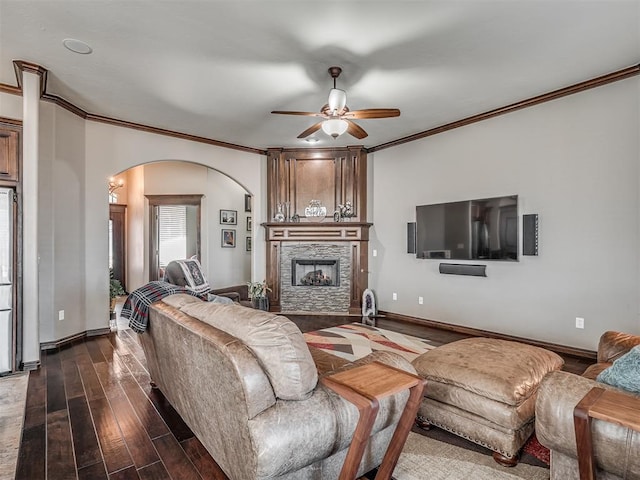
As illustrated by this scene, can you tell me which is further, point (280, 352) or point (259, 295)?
point (259, 295)

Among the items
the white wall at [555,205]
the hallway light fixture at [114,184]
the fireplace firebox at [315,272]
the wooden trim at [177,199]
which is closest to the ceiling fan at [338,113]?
the white wall at [555,205]

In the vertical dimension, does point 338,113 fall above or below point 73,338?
above

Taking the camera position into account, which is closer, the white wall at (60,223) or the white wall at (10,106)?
the white wall at (10,106)

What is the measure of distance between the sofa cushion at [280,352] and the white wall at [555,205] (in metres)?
3.64

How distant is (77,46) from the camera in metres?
3.04

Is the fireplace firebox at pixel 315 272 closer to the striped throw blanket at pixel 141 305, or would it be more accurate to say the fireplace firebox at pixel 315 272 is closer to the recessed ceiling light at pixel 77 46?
the striped throw blanket at pixel 141 305

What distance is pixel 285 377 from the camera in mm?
1475

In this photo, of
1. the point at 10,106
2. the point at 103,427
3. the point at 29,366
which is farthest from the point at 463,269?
the point at 10,106

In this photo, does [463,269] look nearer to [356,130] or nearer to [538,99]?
[538,99]

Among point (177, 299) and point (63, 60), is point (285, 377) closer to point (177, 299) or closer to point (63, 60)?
point (177, 299)

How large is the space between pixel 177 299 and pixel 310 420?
4.39 feet

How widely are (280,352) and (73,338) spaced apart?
4100 mm

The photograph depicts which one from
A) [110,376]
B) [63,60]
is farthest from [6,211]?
[110,376]

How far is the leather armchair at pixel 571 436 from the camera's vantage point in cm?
134
